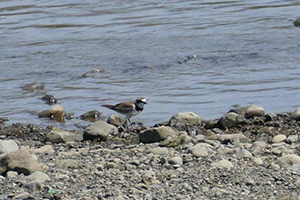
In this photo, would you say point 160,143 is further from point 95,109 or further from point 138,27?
point 138,27

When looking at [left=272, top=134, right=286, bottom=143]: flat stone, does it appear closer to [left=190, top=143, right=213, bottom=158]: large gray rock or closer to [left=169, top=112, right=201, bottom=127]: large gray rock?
[left=190, top=143, right=213, bottom=158]: large gray rock

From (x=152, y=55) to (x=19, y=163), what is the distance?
7.98 m

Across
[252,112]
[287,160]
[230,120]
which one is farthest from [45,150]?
[252,112]

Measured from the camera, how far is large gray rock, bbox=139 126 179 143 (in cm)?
898

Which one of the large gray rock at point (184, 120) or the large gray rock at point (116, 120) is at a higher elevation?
the large gray rock at point (184, 120)

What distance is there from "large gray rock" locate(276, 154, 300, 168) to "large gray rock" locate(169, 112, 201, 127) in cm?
254

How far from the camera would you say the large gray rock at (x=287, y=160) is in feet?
24.7

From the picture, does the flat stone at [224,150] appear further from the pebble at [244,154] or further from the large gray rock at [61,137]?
the large gray rock at [61,137]

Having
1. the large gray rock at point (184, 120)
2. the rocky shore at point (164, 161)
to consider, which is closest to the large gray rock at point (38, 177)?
the rocky shore at point (164, 161)

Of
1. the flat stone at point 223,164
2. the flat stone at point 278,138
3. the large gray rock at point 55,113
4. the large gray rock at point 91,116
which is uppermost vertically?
the flat stone at point 223,164

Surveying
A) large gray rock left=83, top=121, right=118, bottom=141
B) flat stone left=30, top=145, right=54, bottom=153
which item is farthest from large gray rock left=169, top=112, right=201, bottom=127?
flat stone left=30, top=145, right=54, bottom=153

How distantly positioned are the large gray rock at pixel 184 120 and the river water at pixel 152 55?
67 cm

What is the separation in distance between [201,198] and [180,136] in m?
2.36

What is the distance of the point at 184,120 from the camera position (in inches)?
397
